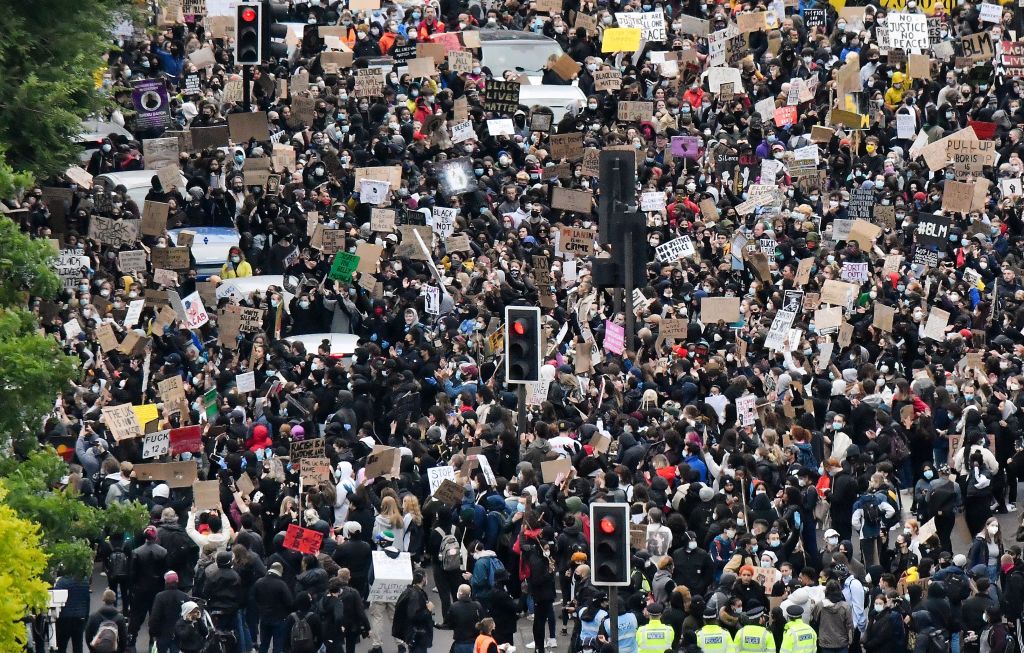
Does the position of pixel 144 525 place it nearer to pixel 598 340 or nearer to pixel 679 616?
pixel 679 616

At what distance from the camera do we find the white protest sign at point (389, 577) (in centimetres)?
2483

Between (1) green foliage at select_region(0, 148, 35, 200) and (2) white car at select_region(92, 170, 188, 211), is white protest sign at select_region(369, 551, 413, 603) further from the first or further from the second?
(2) white car at select_region(92, 170, 188, 211)

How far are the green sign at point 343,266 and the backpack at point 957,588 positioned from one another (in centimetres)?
1256

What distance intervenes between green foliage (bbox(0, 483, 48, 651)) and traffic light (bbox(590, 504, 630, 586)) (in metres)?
4.76

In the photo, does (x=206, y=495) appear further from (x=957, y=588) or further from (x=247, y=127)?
(x=247, y=127)

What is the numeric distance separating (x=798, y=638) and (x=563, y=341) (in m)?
10.4

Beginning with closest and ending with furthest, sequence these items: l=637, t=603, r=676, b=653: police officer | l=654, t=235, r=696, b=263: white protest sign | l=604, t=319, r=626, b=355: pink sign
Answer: l=637, t=603, r=676, b=653: police officer < l=604, t=319, r=626, b=355: pink sign < l=654, t=235, r=696, b=263: white protest sign

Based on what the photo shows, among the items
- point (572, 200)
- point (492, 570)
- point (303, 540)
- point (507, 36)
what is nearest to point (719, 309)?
point (572, 200)

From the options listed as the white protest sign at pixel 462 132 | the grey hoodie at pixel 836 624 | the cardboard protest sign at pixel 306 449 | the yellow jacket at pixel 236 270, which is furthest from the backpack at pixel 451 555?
the white protest sign at pixel 462 132

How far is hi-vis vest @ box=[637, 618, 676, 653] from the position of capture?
2347cm

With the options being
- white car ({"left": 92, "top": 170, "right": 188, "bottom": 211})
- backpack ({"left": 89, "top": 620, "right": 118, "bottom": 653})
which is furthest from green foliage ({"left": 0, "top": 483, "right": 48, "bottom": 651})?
white car ({"left": 92, "top": 170, "right": 188, "bottom": 211})

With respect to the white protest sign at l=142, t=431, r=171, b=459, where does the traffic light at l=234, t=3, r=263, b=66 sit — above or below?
above

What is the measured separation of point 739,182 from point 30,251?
15.9 metres

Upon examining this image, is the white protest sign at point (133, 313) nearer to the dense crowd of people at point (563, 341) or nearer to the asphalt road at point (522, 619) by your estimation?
the dense crowd of people at point (563, 341)
